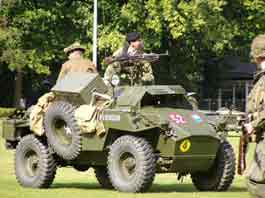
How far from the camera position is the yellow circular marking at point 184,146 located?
45.2ft

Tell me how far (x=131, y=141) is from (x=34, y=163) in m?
2.39

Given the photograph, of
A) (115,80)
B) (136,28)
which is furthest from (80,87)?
(136,28)

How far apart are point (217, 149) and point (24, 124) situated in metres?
3.37

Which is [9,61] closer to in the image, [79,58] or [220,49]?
[220,49]

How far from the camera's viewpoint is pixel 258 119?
8.59m

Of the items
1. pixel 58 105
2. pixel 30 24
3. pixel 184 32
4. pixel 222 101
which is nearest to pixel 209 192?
pixel 58 105

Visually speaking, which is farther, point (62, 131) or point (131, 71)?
point (131, 71)

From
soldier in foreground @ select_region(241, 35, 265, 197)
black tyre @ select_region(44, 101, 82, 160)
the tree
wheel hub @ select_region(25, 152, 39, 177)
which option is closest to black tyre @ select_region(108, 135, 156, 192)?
black tyre @ select_region(44, 101, 82, 160)

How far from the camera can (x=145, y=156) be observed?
534 inches

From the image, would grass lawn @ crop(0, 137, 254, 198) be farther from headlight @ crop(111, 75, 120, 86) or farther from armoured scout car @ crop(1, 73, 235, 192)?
headlight @ crop(111, 75, 120, 86)

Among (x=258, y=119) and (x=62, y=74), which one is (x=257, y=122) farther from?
(x=62, y=74)

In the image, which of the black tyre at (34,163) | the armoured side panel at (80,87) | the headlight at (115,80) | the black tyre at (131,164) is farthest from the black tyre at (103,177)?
the headlight at (115,80)

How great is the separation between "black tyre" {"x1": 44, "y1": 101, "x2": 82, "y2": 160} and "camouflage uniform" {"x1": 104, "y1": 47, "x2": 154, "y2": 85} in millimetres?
946

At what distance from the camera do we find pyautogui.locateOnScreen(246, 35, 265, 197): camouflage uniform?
8.45m
